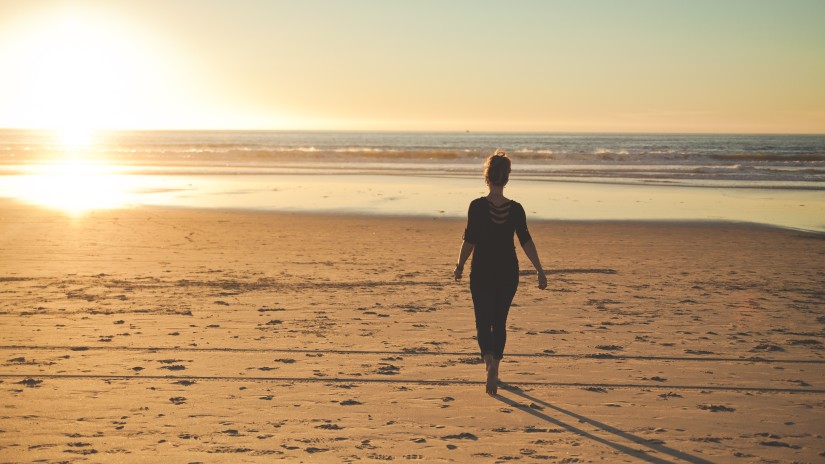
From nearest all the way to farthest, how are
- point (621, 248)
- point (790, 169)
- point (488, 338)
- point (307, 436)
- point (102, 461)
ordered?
point (102, 461)
point (307, 436)
point (488, 338)
point (621, 248)
point (790, 169)

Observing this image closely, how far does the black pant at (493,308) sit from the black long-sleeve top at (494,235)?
0.05m

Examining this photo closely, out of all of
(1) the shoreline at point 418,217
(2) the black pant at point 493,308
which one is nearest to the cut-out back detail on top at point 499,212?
(2) the black pant at point 493,308

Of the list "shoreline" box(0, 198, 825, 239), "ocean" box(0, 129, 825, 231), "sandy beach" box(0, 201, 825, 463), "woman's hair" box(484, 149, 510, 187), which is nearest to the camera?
"sandy beach" box(0, 201, 825, 463)

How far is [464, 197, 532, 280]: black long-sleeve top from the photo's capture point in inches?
224

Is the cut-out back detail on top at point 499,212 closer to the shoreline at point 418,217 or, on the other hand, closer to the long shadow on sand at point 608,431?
the long shadow on sand at point 608,431

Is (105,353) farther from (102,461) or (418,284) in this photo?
(418,284)

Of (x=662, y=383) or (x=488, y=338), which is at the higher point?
(x=488, y=338)

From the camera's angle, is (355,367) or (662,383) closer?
(662,383)

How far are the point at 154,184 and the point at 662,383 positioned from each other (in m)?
26.3

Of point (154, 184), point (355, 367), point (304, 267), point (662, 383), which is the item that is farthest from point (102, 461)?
point (154, 184)

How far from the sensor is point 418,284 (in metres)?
10.4

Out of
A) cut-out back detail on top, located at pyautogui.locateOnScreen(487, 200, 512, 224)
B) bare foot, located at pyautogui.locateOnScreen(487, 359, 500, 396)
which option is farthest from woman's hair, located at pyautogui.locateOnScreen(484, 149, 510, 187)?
bare foot, located at pyautogui.locateOnScreen(487, 359, 500, 396)

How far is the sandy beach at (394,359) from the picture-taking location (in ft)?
15.6

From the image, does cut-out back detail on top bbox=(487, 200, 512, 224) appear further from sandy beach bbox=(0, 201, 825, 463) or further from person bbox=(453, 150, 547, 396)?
sandy beach bbox=(0, 201, 825, 463)
